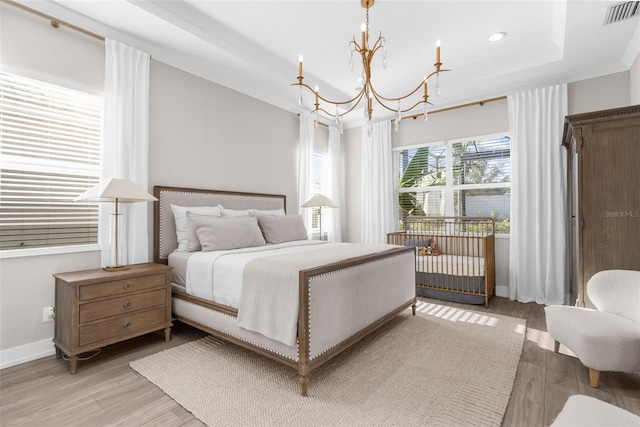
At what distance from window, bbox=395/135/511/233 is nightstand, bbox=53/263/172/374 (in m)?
3.80

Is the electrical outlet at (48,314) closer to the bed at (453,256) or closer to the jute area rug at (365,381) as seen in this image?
the jute area rug at (365,381)

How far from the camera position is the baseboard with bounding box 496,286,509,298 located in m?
4.15

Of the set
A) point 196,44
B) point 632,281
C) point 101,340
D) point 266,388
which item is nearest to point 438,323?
point 632,281

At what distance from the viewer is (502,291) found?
4191 millimetres

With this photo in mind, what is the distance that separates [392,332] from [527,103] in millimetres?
3291

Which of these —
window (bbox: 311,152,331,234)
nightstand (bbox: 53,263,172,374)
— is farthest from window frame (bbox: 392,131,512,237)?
nightstand (bbox: 53,263,172,374)

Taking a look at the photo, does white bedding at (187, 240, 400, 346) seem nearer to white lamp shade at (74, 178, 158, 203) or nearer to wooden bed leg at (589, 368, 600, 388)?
white lamp shade at (74, 178, 158, 203)

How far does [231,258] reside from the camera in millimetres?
2477

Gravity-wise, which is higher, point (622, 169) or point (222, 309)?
point (622, 169)

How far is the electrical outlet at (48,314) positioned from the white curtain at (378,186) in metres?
4.07

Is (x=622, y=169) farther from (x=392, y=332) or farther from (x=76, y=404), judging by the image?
(x=76, y=404)

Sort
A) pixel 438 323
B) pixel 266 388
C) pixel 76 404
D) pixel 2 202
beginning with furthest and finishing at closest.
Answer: pixel 438 323 < pixel 2 202 < pixel 266 388 < pixel 76 404

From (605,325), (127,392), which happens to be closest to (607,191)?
(605,325)

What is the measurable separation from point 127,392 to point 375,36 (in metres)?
3.58
